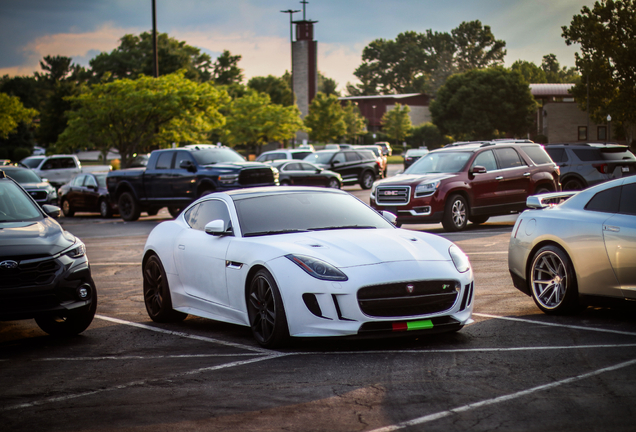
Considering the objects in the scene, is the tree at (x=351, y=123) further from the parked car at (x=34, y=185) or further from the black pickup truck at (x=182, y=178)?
the black pickup truck at (x=182, y=178)

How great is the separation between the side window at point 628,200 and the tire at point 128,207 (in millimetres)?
19097

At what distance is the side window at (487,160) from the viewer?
18.2 metres

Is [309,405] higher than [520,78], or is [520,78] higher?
[520,78]

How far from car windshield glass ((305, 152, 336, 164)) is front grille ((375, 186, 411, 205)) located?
61.9 feet

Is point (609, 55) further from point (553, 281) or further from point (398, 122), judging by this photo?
point (553, 281)

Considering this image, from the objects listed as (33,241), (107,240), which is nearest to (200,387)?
(33,241)

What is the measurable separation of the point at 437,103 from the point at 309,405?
87.5 meters

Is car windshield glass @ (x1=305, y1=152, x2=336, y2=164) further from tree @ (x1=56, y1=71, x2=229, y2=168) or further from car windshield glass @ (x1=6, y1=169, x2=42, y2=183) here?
car windshield glass @ (x1=6, y1=169, x2=42, y2=183)

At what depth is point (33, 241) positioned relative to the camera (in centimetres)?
746

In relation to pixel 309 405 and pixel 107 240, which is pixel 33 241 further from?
pixel 107 240

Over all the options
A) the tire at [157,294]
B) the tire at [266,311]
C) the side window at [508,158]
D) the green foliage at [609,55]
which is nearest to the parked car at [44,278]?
the tire at [157,294]

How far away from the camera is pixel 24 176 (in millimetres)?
26719

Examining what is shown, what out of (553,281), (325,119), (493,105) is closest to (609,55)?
(493,105)

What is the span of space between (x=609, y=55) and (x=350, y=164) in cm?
4089
